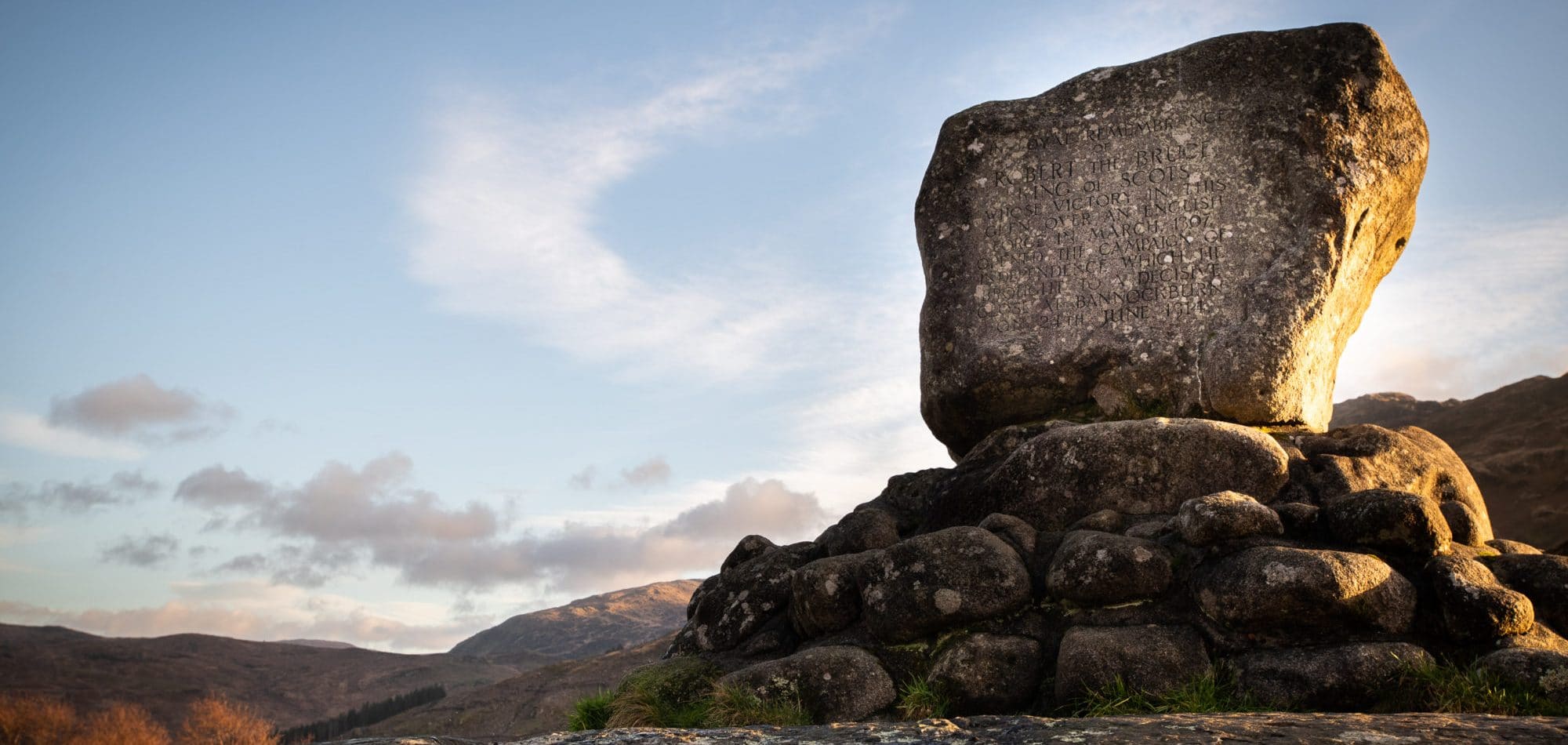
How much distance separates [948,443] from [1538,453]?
31834mm

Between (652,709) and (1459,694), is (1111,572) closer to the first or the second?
(1459,694)

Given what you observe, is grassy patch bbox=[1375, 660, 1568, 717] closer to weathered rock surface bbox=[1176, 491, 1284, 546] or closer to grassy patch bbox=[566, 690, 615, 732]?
weathered rock surface bbox=[1176, 491, 1284, 546]

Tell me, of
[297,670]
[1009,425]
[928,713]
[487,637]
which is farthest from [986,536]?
[487,637]

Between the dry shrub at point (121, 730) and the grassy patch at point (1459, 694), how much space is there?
62.6m

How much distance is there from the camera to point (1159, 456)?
9844mm

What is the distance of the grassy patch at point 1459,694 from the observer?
627 cm

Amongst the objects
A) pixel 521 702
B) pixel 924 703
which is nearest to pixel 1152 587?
pixel 924 703

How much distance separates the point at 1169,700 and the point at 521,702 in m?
47.2

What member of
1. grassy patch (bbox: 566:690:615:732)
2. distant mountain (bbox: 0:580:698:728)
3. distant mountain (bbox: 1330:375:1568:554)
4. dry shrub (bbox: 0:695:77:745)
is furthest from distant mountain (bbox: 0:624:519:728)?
grassy patch (bbox: 566:690:615:732)

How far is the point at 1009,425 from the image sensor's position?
1201 centimetres

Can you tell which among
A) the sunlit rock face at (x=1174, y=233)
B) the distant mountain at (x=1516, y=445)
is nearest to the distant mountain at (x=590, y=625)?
the distant mountain at (x=1516, y=445)

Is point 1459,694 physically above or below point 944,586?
below

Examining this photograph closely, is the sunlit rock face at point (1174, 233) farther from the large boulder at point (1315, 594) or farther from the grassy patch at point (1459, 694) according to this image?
the grassy patch at point (1459, 694)

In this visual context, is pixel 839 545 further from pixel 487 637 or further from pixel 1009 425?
pixel 487 637
